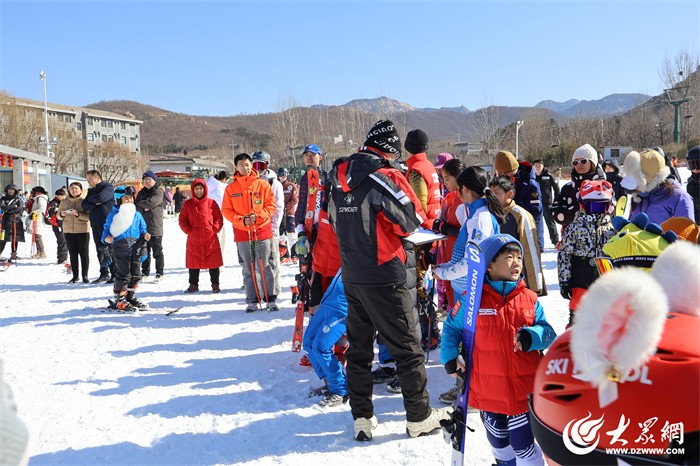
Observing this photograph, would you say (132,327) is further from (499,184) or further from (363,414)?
(499,184)

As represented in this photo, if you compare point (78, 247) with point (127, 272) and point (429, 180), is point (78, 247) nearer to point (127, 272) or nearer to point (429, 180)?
point (127, 272)

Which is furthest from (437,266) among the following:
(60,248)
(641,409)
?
(60,248)

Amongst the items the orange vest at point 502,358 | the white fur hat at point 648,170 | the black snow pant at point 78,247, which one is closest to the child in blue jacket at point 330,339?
the orange vest at point 502,358

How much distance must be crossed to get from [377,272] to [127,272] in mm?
5968

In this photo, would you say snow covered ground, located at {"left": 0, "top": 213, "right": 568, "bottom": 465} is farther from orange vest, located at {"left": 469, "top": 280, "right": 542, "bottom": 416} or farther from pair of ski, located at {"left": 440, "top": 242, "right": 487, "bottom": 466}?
orange vest, located at {"left": 469, "top": 280, "right": 542, "bottom": 416}

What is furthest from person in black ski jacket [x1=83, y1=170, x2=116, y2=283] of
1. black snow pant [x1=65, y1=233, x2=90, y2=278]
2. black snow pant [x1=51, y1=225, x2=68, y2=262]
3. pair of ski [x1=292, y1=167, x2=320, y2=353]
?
pair of ski [x1=292, y1=167, x2=320, y2=353]

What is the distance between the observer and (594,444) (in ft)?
4.62

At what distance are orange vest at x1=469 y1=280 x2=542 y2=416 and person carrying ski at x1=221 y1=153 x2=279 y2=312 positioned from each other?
539 cm

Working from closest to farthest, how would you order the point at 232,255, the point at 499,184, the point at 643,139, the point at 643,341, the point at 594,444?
1. the point at 643,341
2. the point at 594,444
3. the point at 499,184
4. the point at 232,255
5. the point at 643,139

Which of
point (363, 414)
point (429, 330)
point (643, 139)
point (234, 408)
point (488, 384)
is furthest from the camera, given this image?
point (643, 139)

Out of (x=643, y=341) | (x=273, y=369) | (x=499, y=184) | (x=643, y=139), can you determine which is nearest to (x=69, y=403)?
(x=273, y=369)

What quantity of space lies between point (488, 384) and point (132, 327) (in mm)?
6111

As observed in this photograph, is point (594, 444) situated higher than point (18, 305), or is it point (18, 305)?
point (594, 444)

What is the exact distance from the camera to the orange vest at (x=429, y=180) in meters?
5.52
